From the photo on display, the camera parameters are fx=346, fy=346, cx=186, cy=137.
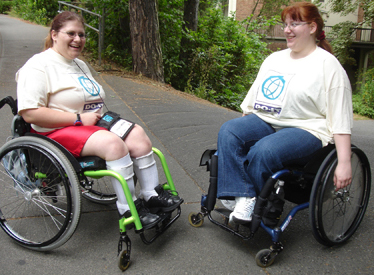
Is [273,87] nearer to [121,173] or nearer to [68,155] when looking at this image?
[121,173]

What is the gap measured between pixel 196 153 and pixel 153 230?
1649 millimetres

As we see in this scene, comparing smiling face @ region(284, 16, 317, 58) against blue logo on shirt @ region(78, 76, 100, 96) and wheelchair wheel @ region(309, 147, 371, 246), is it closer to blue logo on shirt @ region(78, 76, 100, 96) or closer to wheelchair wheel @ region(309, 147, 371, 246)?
wheelchair wheel @ region(309, 147, 371, 246)

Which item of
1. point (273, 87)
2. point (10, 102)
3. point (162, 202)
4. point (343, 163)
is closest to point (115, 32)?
point (10, 102)

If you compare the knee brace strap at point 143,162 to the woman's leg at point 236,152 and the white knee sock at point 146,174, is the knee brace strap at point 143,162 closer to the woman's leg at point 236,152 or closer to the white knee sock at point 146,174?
the white knee sock at point 146,174

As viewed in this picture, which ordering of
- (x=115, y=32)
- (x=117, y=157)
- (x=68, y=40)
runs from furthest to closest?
(x=115, y=32), (x=68, y=40), (x=117, y=157)

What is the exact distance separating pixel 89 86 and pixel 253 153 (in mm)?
1218

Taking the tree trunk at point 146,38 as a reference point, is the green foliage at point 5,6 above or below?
above

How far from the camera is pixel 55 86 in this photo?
7.36ft

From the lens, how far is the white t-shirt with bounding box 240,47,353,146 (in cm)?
210

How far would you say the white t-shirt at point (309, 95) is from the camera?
2.10 m

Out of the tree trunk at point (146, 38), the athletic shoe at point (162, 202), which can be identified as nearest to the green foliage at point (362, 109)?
the tree trunk at point (146, 38)

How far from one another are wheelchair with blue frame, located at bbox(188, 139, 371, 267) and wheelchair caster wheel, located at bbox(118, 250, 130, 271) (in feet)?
2.08

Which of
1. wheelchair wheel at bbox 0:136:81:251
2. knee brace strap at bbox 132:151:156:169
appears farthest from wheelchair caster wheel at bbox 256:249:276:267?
wheelchair wheel at bbox 0:136:81:251

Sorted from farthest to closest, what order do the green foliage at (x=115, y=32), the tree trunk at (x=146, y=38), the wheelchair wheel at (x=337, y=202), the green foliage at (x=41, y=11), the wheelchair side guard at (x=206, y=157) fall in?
the green foliage at (x=41, y=11) → the green foliage at (x=115, y=32) → the tree trunk at (x=146, y=38) → the wheelchair side guard at (x=206, y=157) → the wheelchair wheel at (x=337, y=202)
